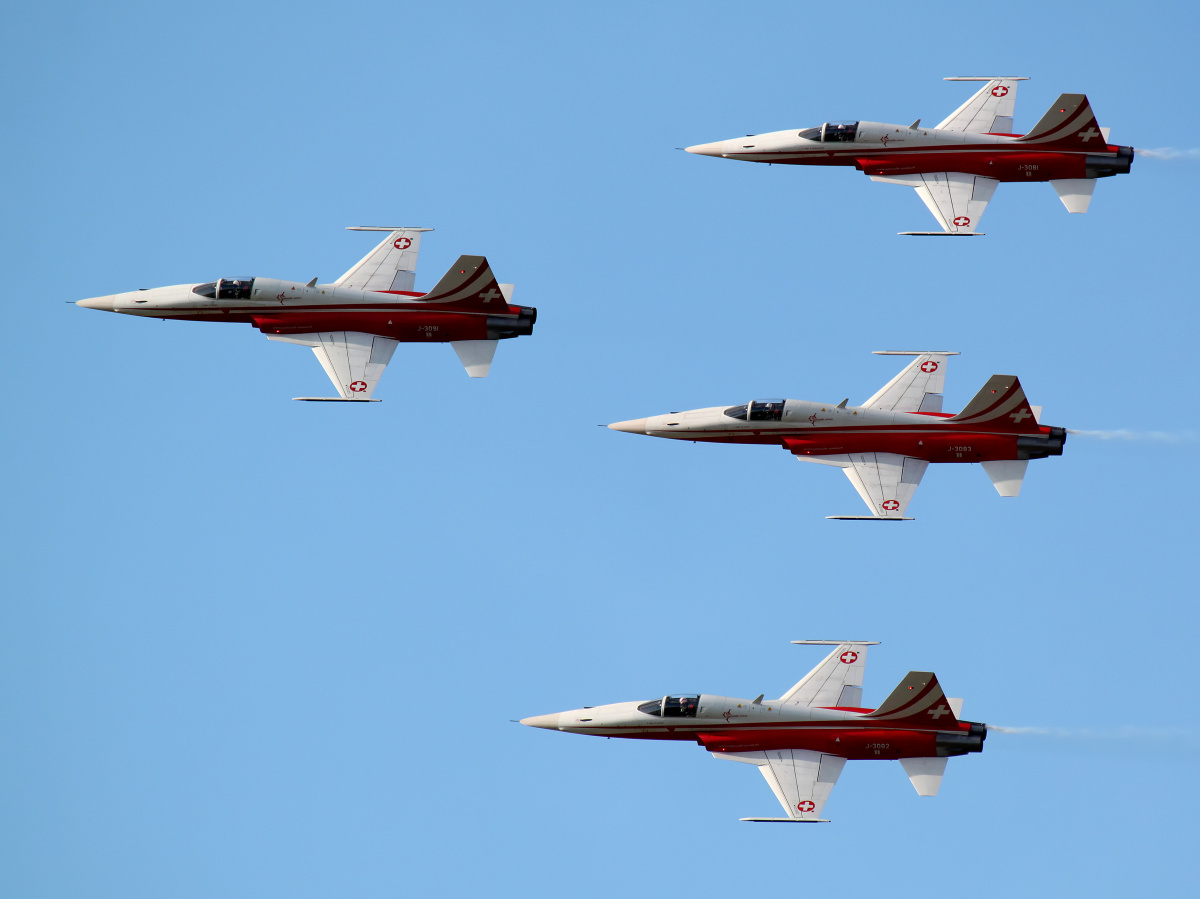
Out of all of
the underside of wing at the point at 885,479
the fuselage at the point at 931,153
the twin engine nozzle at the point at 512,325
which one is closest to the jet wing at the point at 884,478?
the underside of wing at the point at 885,479

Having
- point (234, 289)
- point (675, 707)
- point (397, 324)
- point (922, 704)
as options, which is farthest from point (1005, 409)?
point (234, 289)

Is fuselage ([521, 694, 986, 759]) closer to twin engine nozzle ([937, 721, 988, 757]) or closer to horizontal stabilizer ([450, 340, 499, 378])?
twin engine nozzle ([937, 721, 988, 757])

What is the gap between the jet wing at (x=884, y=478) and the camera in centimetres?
6438

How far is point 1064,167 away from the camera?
66688mm

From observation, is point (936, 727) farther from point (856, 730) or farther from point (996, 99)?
point (996, 99)

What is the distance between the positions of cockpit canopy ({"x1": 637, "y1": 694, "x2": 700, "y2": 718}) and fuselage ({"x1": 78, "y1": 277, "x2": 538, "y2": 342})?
1175 cm

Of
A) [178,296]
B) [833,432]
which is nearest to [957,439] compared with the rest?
[833,432]

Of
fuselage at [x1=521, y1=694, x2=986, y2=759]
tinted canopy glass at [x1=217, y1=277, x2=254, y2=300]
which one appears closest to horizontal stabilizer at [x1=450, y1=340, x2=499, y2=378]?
tinted canopy glass at [x1=217, y1=277, x2=254, y2=300]

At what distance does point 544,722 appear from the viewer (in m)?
63.9

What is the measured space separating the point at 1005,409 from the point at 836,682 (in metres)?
9.54

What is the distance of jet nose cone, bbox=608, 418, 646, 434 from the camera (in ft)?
218

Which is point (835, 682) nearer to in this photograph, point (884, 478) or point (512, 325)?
point (884, 478)

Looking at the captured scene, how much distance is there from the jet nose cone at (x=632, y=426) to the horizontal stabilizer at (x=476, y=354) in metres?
4.54

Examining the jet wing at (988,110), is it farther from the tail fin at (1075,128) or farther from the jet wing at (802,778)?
the jet wing at (802,778)
